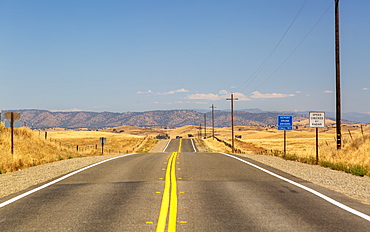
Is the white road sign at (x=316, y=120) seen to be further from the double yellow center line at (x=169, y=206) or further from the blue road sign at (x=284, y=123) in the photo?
the blue road sign at (x=284, y=123)

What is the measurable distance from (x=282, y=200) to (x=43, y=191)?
21.1 ft

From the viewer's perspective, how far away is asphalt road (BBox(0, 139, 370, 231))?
→ 6898 mm

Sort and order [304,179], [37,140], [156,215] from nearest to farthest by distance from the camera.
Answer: [156,215]
[304,179]
[37,140]

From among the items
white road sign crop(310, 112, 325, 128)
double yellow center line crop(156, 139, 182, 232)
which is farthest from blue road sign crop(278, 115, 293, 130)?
double yellow center line crop(156, 139, 182, 232)

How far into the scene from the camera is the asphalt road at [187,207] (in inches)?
272

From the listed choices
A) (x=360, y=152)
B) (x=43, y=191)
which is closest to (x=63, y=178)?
(x=43, y=191)

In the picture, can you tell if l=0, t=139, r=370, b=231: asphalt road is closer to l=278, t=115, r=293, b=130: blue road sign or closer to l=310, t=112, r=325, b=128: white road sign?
l=310, t=112, r=325, b=128: white road sign

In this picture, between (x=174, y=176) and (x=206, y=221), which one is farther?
(x=174, y=176)

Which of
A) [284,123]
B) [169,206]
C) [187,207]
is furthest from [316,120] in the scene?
[169,206]

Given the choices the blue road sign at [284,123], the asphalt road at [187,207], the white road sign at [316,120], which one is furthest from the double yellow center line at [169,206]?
the blue road sign at [284,123]

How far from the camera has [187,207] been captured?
27.7 ft

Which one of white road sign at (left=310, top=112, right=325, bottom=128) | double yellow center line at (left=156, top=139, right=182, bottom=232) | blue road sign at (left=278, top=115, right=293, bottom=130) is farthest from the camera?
blue road sign at (left=278, top=115, right=293, bottom=130)

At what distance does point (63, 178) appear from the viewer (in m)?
13.5

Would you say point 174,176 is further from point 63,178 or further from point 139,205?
point 139,205
